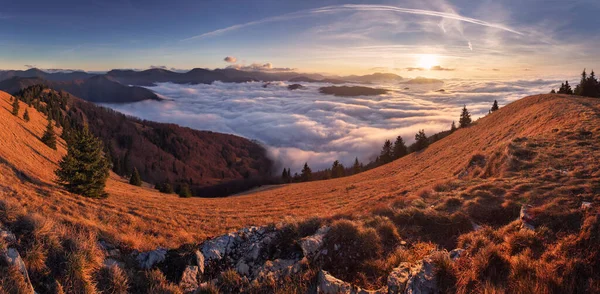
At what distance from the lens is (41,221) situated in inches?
209

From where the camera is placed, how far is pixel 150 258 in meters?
6.00

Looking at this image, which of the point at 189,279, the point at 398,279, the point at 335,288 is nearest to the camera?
the point at 335,288

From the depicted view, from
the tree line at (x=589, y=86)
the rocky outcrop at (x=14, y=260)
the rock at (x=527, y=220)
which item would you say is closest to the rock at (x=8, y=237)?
the rocky outcrop at (x=14, y=260)

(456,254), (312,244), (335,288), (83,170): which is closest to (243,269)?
(312,244)

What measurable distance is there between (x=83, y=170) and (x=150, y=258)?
67.2 feet

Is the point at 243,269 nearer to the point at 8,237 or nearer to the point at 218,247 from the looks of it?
the point at 218,247

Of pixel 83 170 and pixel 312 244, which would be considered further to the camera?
pixel 83 170

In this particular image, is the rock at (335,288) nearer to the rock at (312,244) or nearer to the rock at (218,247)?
the rock at (312,244)

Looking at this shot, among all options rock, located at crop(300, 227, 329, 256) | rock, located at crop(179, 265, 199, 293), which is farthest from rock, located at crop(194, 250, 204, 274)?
rock, located at crop(300, 227, 329, 256)

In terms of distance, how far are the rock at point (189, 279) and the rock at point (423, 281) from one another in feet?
13.9

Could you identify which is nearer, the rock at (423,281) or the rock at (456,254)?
the rock at (423,281)

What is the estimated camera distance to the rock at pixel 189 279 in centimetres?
543

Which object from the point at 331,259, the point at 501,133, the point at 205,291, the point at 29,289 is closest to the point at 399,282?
the point at 331,259

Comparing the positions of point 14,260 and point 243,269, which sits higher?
point 14,260
